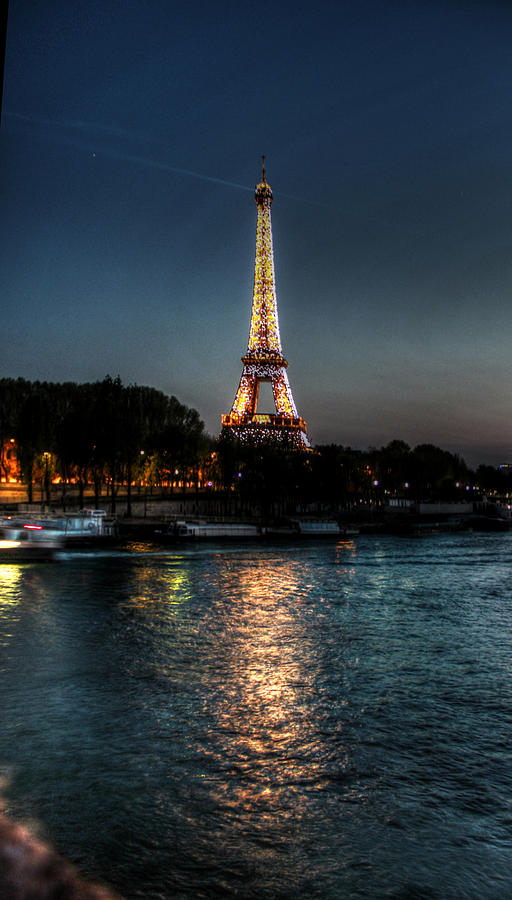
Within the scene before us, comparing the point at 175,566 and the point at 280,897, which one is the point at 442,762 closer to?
the point at 280,897

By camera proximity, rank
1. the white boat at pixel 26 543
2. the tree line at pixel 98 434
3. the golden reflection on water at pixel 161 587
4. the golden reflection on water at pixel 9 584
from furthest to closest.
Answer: the tree line at pixel 98 434, the white boat at pixel 26 543, the golden reflection on water at pixel 161 587, the golden reflection on water at pixel 9 584

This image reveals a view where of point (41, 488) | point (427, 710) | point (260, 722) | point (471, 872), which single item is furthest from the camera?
point (41, 488)

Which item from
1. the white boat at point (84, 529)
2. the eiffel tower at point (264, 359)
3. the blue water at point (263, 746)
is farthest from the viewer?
the eiffel tower at point (264, 359)

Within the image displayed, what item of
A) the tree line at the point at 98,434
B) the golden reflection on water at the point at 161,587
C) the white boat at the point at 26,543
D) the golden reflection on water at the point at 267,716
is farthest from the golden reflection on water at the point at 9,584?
the tree line at the point at 98,434

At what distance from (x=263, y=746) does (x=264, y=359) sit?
109 meters

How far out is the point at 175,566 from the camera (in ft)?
138

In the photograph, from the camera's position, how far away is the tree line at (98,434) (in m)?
70.8

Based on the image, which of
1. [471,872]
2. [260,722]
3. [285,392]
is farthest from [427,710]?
[285,392]

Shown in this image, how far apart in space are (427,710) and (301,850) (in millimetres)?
6571

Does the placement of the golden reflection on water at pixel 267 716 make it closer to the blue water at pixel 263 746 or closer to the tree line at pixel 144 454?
the blue water at pixel 263 746

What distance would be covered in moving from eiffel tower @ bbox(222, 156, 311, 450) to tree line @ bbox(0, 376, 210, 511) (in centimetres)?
921

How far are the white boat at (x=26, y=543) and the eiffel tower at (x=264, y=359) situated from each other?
70473 mm

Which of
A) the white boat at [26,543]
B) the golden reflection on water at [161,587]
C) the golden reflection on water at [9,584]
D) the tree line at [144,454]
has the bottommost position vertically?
the golden reflection on water at [161,587]

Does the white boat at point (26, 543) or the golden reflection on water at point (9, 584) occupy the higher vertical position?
the white boat at point (26, 543)
